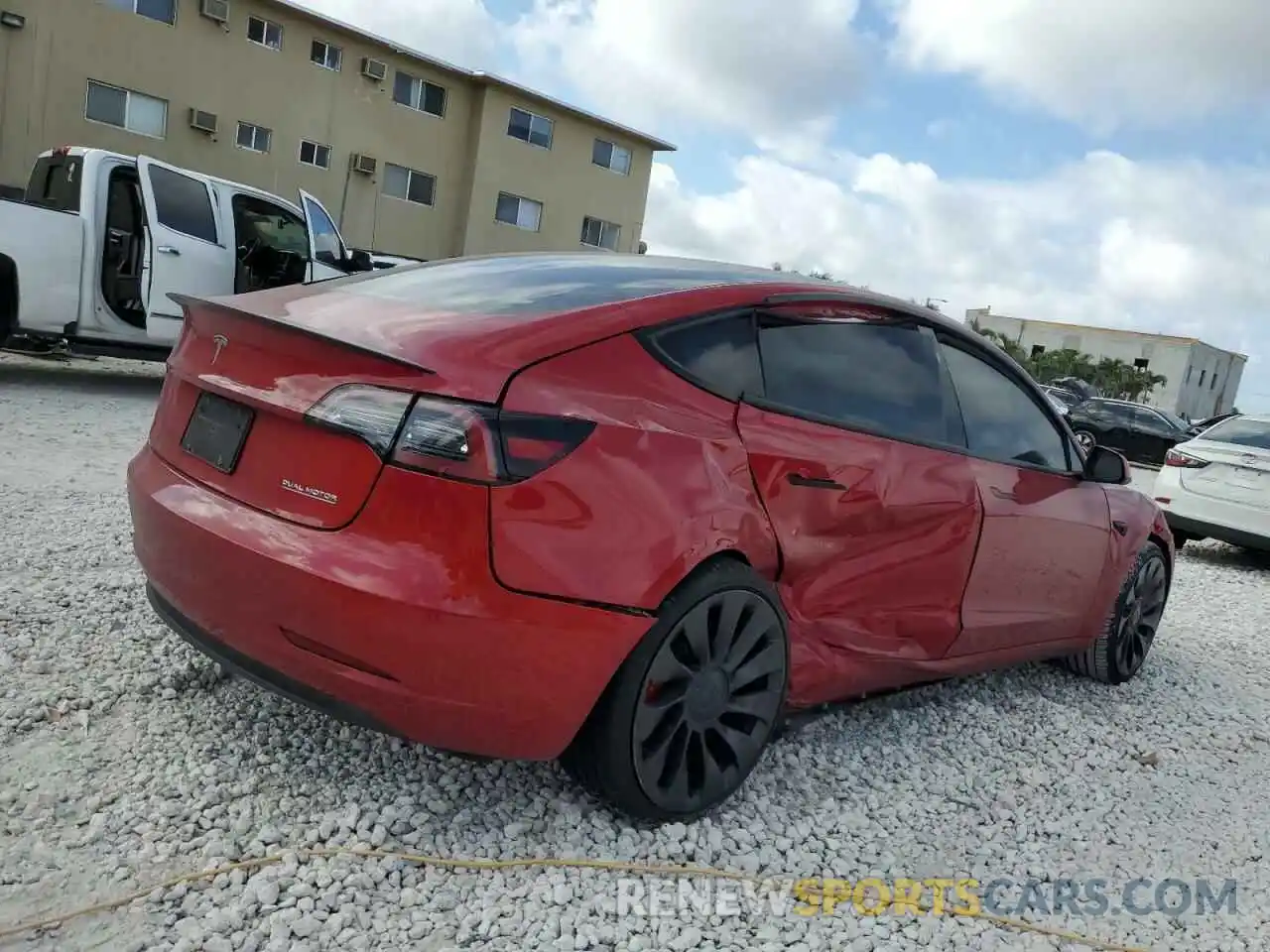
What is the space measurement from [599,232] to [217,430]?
27.3 meters

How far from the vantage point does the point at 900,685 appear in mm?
3535

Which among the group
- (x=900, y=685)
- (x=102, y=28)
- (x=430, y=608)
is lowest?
(x=900, y=685)

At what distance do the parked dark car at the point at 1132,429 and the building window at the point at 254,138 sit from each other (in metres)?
18.6

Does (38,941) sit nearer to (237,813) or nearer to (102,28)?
(237,813)

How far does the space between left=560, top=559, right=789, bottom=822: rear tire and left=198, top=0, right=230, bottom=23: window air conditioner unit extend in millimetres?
22201

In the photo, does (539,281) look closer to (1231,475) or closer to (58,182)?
(1231,475)

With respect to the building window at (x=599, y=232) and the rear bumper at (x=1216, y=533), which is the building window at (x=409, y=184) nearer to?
the building window at (x=599, y=232)

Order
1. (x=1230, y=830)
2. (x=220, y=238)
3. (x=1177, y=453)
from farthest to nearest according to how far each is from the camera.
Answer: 1. (x=220, y=238)
2. (x=1177, y=453)
3. (x=1230, y=830)

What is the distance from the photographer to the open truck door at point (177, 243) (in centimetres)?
909

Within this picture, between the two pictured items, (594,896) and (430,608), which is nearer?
(430,608)

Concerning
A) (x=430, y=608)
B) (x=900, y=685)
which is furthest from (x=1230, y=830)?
(x=430, y=608)

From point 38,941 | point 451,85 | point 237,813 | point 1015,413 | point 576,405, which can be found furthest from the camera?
point 451,85

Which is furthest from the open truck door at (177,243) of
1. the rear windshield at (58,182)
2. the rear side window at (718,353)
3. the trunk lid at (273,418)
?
the rear side window at (718,353)

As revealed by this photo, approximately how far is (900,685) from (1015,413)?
1.18m
